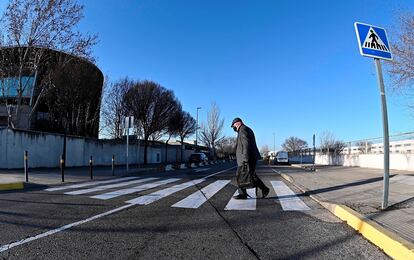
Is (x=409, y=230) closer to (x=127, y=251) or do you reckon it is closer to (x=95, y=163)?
(x=127, y=251)

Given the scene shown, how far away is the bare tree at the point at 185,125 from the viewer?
52.9 metres

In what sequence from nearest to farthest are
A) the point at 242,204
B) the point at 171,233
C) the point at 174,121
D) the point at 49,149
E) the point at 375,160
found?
the point at 171,233 < the point at 242,204 < the point at 49,149 < the point at 375,160 < the point at 174,121

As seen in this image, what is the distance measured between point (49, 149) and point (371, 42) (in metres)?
20.4

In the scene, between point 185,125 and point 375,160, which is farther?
point 185,125

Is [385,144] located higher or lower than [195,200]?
higher

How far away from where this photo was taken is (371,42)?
7867mm

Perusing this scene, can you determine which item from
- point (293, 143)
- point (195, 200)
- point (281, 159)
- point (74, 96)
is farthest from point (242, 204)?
point (293, 143)

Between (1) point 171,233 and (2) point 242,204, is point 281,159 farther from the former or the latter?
(1) point 171,233

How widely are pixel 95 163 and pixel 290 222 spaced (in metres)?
25.4

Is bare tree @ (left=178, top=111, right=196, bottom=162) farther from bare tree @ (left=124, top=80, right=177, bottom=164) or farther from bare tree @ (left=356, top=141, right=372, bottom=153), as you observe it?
bare tree @ (left=356, top=141, right=372, bottom=153)

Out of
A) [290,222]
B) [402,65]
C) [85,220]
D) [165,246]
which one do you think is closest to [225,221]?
[290,222]

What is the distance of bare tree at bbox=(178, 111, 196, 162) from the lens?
5292cm

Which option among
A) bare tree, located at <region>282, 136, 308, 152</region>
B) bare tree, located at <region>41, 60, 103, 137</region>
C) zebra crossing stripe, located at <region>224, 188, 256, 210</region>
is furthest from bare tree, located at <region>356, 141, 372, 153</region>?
bare tree, located at <region>282, 136, 308, 152</region>

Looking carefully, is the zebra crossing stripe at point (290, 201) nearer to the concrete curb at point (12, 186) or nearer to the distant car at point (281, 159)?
the concrete curb at point (12, 186)
